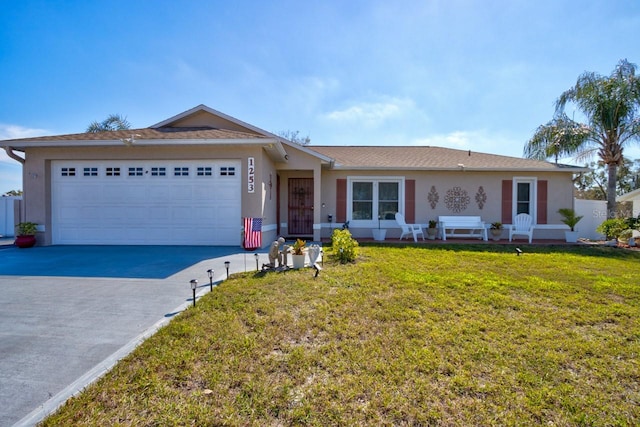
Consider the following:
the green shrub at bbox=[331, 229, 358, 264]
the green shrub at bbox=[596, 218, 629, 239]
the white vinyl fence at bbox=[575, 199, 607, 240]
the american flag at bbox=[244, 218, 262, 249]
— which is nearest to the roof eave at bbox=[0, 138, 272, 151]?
the american flag at bbox=[244, 218, 262, 249]

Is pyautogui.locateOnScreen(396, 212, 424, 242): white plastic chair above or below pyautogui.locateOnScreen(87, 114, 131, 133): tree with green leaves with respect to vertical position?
below

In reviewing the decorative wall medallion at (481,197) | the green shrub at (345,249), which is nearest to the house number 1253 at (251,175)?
the green shrub at (345,249)

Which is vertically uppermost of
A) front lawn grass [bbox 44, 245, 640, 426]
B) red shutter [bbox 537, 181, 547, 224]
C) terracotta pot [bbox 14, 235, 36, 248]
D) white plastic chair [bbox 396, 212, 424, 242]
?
red shutter [bbox 537, 181, 547, 224]

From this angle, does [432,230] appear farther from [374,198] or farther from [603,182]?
[603,182]

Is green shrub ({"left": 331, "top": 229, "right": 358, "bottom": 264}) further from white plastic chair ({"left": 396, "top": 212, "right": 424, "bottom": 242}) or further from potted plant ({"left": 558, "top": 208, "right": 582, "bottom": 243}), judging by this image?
potted plant ({"left": 558, "top": 208, "right": 582, "bottom": 243})

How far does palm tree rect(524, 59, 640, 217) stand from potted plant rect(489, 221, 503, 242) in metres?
4.51

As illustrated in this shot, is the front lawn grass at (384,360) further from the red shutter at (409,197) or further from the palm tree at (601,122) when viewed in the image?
the palm tree at (601,122)

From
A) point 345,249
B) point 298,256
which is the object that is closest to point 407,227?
point 345,249

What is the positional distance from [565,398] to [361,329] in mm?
1722

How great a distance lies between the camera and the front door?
11.6 meters

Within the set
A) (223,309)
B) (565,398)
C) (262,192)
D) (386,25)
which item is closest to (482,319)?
(565,398)

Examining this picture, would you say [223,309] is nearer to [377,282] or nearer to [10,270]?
[377,282]

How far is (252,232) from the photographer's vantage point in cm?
809

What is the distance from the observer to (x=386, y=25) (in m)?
8.08
